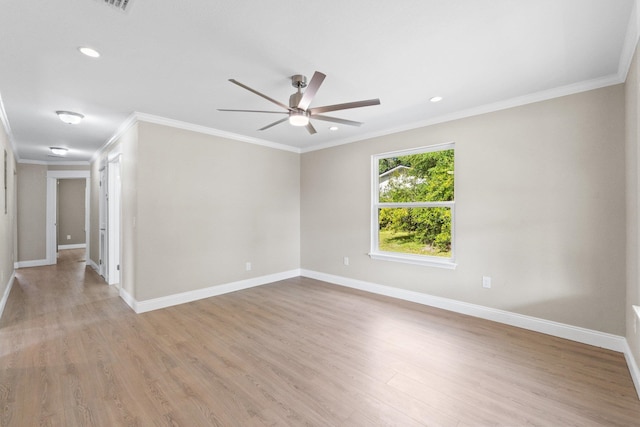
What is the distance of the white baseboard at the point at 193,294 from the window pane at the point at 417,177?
2460mm

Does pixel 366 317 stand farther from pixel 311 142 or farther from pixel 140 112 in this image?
pixel 140 112

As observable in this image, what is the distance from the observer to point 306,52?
7.12ft

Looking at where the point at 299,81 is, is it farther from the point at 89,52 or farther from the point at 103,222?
the point at 103,222

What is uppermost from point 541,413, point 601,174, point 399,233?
point 601,174

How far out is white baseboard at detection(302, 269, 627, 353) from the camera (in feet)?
8.46

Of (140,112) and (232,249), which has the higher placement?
(140,112)

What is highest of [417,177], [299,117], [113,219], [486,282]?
[299,117]

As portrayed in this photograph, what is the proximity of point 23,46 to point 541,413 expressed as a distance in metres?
4.38

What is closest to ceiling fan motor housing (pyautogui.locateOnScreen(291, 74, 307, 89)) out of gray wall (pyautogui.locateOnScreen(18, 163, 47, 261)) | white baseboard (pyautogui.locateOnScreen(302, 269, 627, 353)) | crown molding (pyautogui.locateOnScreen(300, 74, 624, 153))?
crown molding (pyautogui.locateOnScreen(300, 74, 624, 153))

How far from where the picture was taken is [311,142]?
5.06 m

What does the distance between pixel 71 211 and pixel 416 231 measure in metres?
11.3

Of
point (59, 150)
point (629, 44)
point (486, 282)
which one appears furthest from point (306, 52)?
point (59, 150)

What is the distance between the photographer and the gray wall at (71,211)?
9.32 m

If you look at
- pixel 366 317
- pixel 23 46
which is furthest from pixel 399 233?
pixel 23 46
